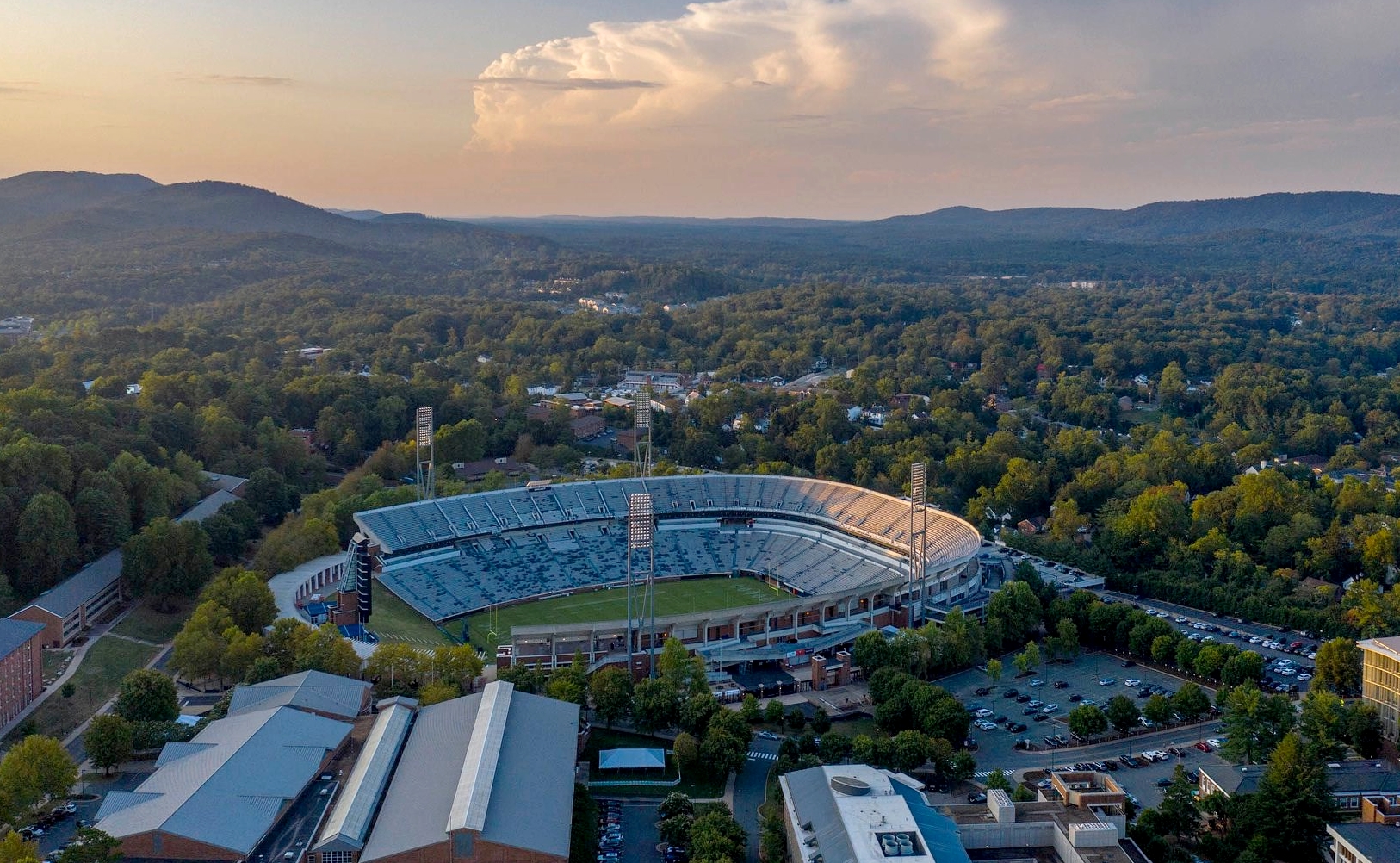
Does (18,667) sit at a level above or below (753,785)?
above

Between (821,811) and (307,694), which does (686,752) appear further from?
(307,694)

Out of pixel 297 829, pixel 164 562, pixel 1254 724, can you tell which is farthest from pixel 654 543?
pixel 297 829

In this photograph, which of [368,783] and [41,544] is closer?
[368,783]

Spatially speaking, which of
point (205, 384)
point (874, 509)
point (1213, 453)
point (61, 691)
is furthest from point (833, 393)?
point (61, 691)

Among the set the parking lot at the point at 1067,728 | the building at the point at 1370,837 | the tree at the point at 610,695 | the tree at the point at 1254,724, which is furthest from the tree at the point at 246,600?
the building at the point at 1370,837

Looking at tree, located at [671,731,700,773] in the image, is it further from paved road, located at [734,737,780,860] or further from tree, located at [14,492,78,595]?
tree, located at [14,492,78,595]

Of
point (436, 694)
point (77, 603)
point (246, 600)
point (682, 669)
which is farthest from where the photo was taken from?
point (77, 603)
